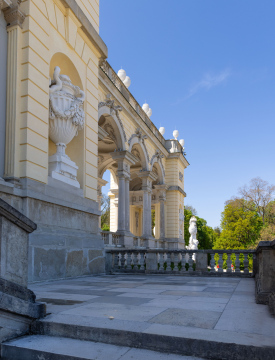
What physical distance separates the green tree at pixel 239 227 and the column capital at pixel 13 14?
2954 centimetres

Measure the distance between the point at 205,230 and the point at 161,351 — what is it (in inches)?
1920

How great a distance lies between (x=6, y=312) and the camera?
3447 mm

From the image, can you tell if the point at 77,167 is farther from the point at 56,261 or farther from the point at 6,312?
the point at 6,312

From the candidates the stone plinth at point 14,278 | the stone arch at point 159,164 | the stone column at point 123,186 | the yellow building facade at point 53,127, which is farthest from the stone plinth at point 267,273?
the stone arch at point 159,164

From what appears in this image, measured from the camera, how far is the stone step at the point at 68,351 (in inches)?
114

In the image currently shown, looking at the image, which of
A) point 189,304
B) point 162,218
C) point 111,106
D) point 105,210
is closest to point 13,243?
point 189,304

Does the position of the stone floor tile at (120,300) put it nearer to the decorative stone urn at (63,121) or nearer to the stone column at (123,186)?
the decorative stone urn at (63,121)

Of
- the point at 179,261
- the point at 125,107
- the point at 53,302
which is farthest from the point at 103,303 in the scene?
the point at 125,107

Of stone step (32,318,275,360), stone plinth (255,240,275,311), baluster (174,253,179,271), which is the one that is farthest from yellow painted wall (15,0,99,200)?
stone plinth (255,240,275,311)

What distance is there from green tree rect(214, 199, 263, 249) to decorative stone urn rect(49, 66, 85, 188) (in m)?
27.0

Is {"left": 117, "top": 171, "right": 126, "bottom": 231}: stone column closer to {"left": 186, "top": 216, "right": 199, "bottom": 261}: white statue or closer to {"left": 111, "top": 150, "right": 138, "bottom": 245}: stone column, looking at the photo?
{"left": 111, "top": 150, "right": 138, "bottom": 245}: stone column

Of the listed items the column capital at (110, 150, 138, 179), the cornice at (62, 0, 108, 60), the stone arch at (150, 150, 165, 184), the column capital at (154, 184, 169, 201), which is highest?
the cornice at (62, 0, 108, 60)

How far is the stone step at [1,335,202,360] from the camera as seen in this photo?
9.54 feet

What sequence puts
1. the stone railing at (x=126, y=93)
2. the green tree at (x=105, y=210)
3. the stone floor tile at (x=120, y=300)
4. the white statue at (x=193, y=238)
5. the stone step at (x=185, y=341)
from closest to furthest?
the stone step at (x=185, y=341) → the stone floor tile at (x=120, y=300) → the stone railing at (x=126, y=93) → the white statue at (x=193, y=238) → the green tree at (x=105, y=210)
